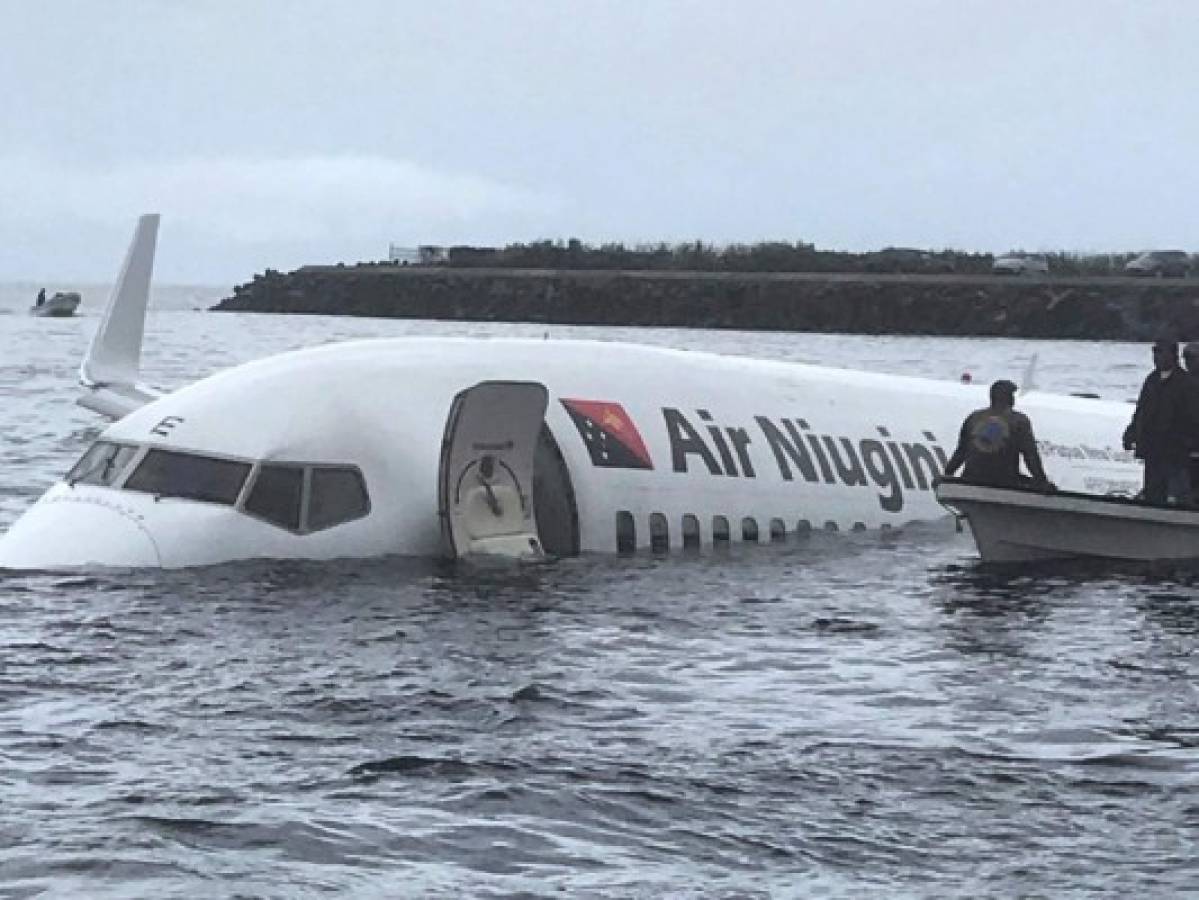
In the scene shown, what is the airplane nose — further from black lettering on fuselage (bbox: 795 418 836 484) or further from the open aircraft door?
black lettering on fuselage (bbox: 795 418 836 484)

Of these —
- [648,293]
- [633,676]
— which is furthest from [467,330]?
[633,676]

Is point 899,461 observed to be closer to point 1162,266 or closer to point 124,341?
point 124,341

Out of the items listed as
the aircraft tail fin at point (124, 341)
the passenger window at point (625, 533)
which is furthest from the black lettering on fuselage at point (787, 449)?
the aircraft tail fin at point (124, 341)

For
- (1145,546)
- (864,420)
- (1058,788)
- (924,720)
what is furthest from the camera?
(864,420)

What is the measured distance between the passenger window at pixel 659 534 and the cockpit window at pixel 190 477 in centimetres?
458

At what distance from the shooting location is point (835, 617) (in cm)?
2197

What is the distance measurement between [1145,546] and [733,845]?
12.8 m

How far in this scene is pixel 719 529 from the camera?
24703mm

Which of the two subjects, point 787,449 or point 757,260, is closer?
point 787,449

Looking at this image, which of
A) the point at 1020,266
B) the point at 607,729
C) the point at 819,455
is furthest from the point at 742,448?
the point at 1020,266

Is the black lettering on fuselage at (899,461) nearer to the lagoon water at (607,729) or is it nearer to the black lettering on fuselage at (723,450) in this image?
the lagoon water at (607,729)

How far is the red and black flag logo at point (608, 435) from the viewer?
23750 mm

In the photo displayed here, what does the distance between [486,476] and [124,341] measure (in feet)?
57.5

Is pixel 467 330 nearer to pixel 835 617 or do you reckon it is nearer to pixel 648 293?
pixel 648 293
